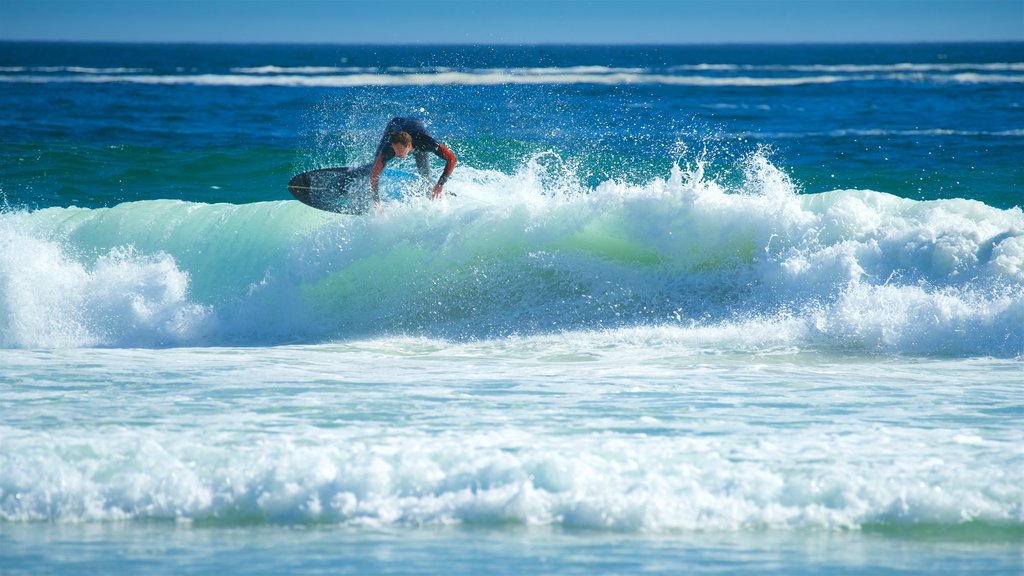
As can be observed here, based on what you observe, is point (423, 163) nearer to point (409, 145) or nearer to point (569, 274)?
point (409, 145)

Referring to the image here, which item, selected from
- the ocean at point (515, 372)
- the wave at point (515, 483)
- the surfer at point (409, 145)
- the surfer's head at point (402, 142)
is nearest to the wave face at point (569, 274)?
the ocean at point (515, 372)

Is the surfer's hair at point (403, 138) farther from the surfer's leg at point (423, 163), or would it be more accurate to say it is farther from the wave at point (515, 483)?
the wave at point (515, 483)

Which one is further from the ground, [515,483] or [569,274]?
[569,274]

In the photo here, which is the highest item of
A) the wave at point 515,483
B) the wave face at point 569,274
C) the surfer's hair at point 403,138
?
the surfer's hair at point 403,138

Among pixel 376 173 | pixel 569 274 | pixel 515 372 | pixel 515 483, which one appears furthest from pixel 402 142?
pixel 515 483

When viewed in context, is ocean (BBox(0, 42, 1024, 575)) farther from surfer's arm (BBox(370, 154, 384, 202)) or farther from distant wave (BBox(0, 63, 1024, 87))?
distant wave (BBox(0, 63, 1024, 87))

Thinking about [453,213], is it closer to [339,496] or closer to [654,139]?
[339,496]

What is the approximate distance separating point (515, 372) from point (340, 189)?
4027 mm

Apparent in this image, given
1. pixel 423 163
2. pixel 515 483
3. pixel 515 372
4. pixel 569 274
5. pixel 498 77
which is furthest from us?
pixel 498 77

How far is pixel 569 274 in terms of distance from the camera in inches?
400

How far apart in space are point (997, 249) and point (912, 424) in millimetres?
3929

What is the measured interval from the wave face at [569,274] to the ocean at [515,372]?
3cm

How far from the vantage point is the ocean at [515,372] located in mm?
4852

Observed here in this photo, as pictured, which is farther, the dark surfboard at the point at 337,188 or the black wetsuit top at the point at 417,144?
the dark surfboard at the point at 337,188
